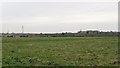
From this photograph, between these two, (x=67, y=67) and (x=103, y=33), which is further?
(x=103, y=33)

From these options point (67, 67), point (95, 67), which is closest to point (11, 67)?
point (67, 67)

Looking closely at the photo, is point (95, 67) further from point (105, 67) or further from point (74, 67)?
point (74, 67)

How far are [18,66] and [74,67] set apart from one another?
565 cm

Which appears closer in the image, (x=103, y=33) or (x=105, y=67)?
(x=105, y=67)

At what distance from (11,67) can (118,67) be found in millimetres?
10594

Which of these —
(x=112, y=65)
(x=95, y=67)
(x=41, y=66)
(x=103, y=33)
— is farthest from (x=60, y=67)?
(x=103, y=33)

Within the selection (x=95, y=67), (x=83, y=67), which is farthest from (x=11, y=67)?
(x=95, y=67)

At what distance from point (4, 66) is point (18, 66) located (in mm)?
1505

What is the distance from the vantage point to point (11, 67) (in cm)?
1364

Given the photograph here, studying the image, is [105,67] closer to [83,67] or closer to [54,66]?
[83,67]

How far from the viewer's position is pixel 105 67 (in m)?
13.5

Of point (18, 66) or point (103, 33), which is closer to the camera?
point (18, 66)

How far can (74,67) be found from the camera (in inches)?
528

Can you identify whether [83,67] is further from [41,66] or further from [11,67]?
[11,67]
